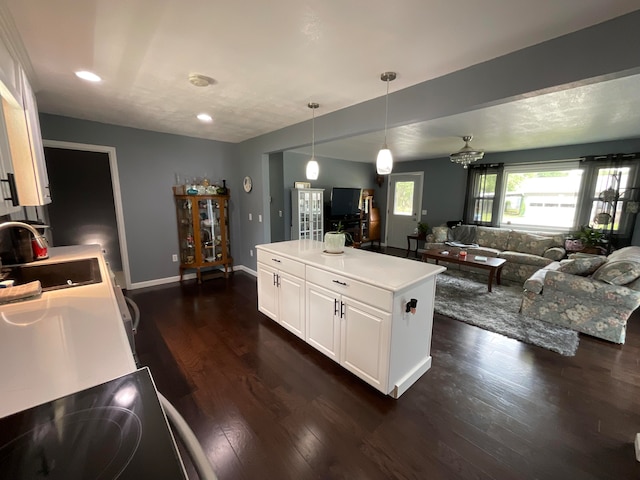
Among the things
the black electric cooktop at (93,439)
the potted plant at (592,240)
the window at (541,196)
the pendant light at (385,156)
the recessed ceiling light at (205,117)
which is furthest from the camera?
the window at (541,196)

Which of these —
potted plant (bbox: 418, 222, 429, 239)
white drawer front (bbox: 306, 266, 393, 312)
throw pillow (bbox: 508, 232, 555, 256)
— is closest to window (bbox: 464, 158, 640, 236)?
throw pillow (bbox: 508, 232, 555, 256)

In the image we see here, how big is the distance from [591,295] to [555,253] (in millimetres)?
1985

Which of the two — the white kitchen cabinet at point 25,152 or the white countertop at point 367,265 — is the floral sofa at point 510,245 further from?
the white kitchen cabinet at point 25,152

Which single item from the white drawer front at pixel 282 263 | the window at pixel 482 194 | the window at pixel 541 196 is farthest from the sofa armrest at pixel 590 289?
the window at pixel 482 194

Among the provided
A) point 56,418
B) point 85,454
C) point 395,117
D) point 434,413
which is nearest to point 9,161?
point 56,418

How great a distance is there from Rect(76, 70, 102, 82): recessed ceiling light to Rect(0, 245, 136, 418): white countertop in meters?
1.74

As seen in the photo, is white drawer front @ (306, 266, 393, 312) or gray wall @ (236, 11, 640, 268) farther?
white drawer front @ (306, 266, 393, 312)

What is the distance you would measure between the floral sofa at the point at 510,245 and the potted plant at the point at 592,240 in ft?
0.87

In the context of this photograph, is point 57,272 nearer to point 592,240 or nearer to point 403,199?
point 592,240

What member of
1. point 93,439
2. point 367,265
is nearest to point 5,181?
point 93,439

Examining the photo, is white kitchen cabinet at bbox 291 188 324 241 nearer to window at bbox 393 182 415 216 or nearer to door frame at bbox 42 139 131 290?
window at bbox 393 182 415 216

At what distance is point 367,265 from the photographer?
7.38ft

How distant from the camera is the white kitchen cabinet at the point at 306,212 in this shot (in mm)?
5395

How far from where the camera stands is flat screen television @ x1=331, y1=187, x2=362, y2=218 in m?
6.22
